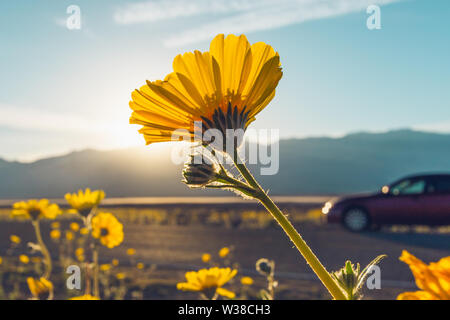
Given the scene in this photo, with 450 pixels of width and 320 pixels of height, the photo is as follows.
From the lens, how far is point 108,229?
12.4ft

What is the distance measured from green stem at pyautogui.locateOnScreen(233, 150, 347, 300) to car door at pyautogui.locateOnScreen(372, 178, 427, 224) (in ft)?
37.2

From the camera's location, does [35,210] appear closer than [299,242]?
No

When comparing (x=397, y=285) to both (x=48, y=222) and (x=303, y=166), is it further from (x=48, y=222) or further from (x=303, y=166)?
(x=303, y=166)

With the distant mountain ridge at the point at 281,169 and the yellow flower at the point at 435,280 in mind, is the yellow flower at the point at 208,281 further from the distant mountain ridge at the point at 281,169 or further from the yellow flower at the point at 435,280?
the distant mountain ridge at the point at 281,169

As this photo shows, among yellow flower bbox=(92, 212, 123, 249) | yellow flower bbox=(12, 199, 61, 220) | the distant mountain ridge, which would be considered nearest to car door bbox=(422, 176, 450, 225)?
yellow flower bbox=(92, 212, 123, 249)

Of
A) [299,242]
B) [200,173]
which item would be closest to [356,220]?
[200,173]

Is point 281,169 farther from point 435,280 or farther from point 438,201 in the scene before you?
point 435,280

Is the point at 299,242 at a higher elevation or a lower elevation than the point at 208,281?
higher

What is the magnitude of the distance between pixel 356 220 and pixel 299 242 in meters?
11.9

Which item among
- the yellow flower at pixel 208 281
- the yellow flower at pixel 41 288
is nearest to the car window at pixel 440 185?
the yellow flower at pixel 208 281

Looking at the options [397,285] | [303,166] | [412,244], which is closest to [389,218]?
[412,244]

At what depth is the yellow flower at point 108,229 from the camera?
360 centimetres

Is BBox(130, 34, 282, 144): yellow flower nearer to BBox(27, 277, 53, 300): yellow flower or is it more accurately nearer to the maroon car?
BBox(27, 277, 53, 300): yellow flower

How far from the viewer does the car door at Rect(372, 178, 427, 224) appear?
37.0 feet
